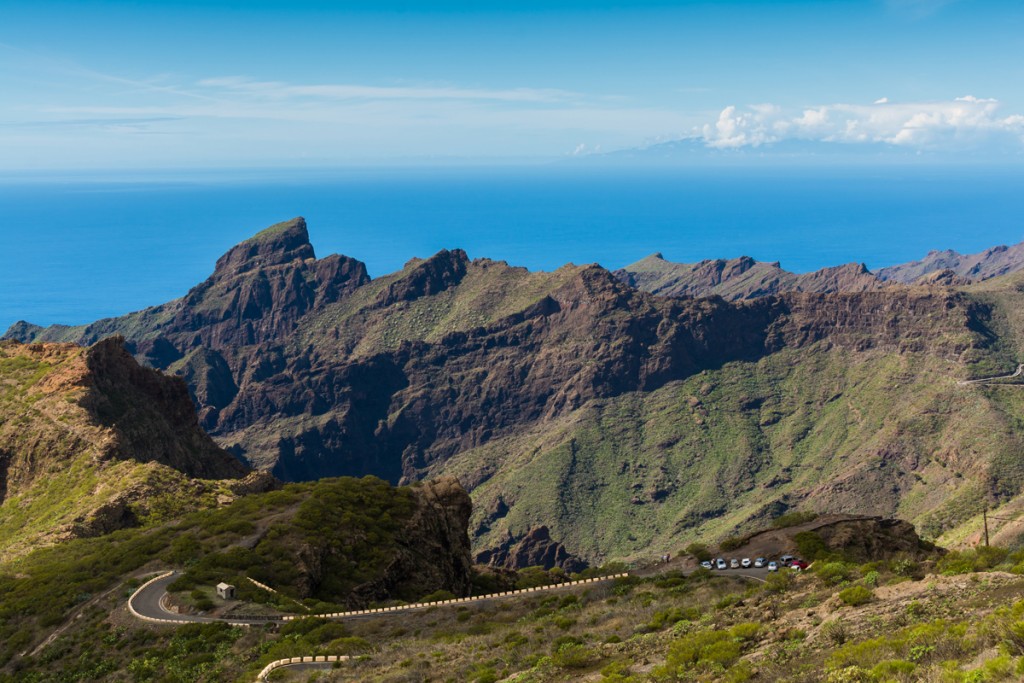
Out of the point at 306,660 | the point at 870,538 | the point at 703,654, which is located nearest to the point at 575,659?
the point at 703,654

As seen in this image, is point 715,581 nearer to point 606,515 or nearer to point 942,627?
point 942,627

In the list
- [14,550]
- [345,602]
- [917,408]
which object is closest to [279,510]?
[345,602]

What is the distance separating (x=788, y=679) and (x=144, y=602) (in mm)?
46572

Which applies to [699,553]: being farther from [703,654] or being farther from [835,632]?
[835,632]

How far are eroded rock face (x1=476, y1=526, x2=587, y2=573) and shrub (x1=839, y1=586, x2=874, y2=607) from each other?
134 metres

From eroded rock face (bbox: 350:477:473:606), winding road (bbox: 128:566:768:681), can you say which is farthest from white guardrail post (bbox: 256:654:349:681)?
eroded rock face (bbox: 350:477:473:606)

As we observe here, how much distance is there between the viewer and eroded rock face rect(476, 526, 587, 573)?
165 meters

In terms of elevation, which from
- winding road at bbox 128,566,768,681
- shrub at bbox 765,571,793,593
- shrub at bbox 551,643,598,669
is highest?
shrub at bbox 551,643,598,669

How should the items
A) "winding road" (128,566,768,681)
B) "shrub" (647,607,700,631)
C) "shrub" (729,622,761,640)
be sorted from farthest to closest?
1. "winding road" (128,566,768,681)
2. "shrub" (647,607,700,631)
3. "shrub" (729,622,761,640)

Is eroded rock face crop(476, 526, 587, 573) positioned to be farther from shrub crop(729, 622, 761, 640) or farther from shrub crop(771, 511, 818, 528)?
shrub crop(729, 622, 761, 640)

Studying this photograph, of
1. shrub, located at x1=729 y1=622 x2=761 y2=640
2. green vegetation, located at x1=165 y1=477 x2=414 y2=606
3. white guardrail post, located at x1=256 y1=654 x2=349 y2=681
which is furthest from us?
green vegetation, located at x1=165 y1=477 x2=414 y2=606

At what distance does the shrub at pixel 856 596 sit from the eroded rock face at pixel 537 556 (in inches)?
5258

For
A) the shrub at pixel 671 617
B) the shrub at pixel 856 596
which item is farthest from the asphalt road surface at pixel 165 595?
the shrub at pixel 856 596

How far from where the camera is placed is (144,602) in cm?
5700
